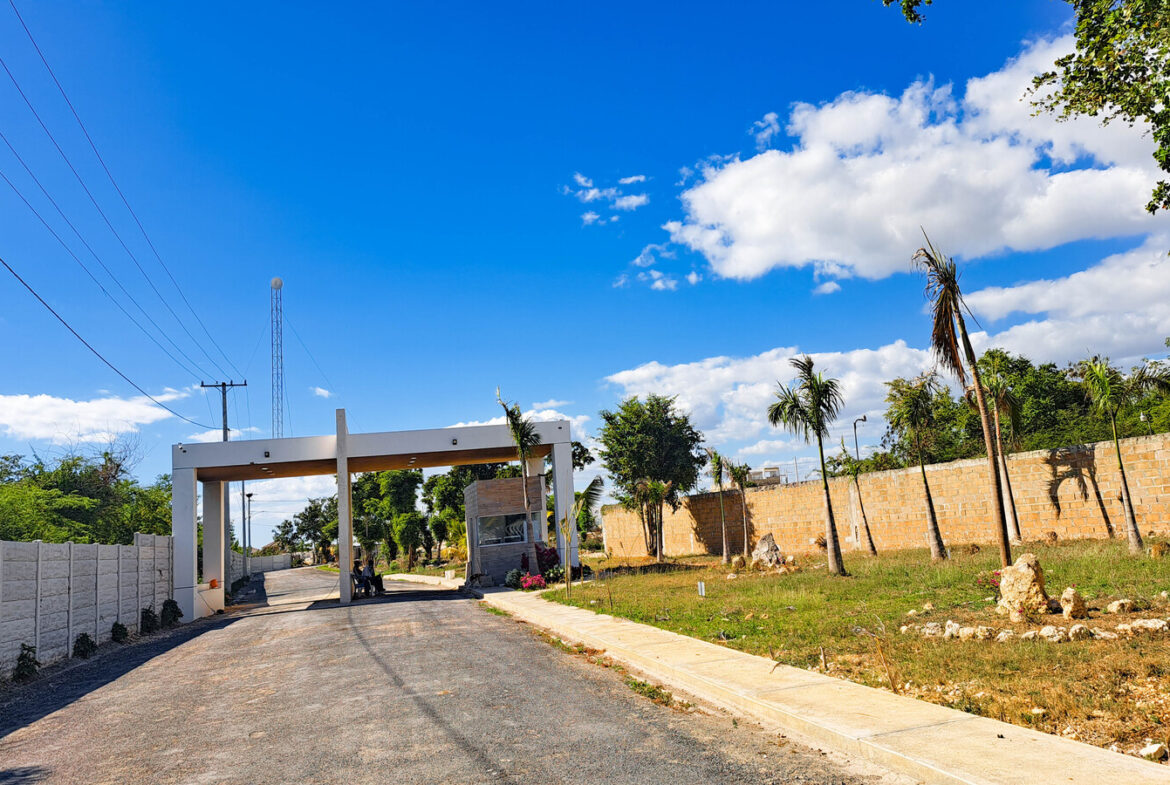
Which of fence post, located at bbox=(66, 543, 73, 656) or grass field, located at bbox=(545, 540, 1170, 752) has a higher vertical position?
fence post, located at bbox=(66, 543, 73, 656)

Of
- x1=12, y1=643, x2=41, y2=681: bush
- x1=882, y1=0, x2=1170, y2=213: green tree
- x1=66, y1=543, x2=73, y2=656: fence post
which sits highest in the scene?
x1=882, y1=0, x2=1170, y2=213: green tree

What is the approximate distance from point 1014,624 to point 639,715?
6006 millimetres

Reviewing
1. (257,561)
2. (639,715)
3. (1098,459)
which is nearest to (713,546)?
(1098,459)

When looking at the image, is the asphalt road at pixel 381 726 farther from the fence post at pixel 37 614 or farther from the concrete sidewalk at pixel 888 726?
the fence post at pixel 37 614

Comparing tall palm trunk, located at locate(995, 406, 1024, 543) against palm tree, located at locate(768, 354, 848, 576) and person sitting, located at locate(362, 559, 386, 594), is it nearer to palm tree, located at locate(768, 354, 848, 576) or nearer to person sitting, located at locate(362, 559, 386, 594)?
palm tree, located at locate(768, 354, 848, 576)

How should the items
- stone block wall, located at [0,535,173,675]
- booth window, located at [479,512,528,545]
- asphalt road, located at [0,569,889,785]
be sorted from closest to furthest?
asphalt road, located at [0,569,889,785] < stone block wall, located at [0,535,173,675] < booth window, located at [479,512,528,545]

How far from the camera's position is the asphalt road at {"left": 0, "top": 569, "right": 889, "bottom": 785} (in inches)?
251

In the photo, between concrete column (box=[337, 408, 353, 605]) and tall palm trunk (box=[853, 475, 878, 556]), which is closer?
tall palm trunk (box=[853, 475, 878, 556])

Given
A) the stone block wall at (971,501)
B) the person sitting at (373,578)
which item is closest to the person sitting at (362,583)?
the person sitting at (373,578)

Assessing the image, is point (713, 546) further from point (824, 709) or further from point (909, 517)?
point (824, 709)

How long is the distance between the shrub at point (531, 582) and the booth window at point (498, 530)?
3836 mm

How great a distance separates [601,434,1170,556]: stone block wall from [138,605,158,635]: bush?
22.5m

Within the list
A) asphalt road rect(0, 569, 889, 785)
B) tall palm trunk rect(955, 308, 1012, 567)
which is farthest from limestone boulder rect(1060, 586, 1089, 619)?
asphalt road rect(0, 569, 889, 785)

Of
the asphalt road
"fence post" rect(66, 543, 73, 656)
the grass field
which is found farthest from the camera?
"fence post" rect(66, 543, 73, 656)
